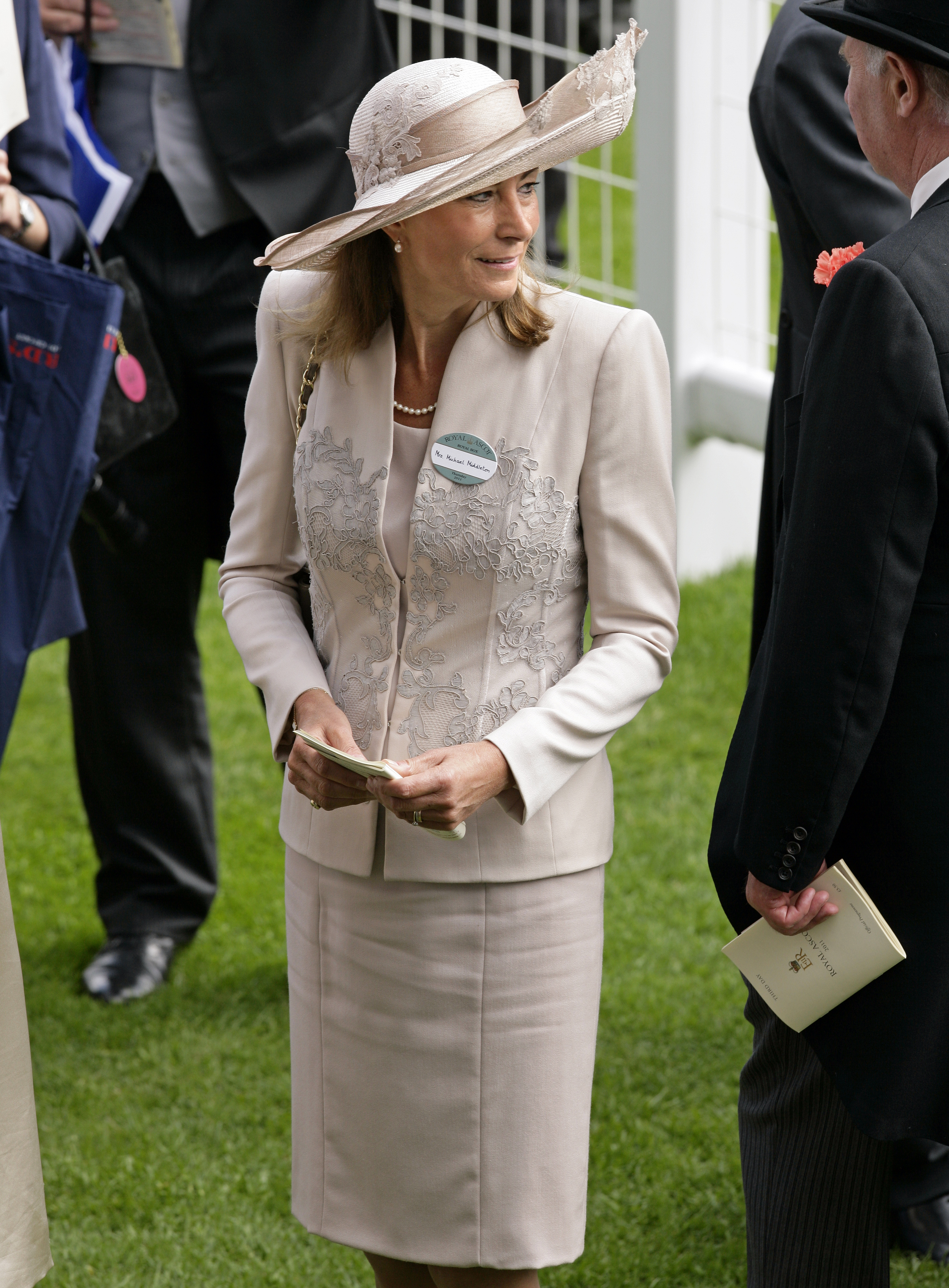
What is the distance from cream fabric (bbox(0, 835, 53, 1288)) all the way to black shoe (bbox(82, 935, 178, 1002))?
1.78 m

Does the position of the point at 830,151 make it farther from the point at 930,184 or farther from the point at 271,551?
the point at 271,551

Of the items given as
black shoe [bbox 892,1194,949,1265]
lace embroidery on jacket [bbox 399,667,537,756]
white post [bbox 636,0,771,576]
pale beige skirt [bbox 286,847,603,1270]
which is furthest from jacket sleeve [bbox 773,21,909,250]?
white post [bbox 636,0,771,576]

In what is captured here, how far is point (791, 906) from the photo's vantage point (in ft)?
6.70

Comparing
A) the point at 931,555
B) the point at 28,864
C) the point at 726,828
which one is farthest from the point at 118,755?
the point at 931,555

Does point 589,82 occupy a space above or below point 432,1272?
above

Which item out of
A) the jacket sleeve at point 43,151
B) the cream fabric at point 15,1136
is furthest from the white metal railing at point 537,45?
the cream fabric at point 15,1136

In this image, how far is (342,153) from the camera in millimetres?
3648

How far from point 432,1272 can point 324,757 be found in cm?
80

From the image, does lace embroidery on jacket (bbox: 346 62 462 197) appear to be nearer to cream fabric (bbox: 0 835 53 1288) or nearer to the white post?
cream fabric (bbox: 0 835 53 1288)

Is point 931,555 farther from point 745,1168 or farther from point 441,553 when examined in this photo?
point 745,1168

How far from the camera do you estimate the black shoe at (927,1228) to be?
2.90 metres

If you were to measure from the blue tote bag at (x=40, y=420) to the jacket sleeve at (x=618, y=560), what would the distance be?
55.0 inches

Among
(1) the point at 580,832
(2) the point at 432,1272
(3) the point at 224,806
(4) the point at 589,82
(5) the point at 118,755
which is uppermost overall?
(4) the point at 589,82

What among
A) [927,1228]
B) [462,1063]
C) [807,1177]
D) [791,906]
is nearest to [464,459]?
[791,906]
